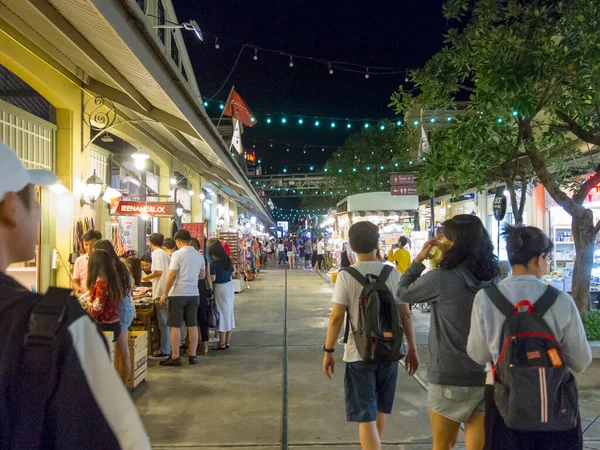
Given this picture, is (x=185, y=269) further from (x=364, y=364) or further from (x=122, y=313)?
(x=364, y=364)

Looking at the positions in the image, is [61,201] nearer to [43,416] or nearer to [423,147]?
[43,416]

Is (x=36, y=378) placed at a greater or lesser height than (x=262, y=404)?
greater

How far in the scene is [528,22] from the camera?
614 cm

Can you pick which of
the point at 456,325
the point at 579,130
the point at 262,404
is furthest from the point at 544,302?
the point at 579,130

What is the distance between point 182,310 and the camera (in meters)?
7.15

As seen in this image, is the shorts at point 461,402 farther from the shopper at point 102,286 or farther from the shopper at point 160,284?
the shopper at point 160,284

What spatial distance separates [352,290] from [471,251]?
90 cm

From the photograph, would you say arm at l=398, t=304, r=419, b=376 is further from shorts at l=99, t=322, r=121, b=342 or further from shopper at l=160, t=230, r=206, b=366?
shopper at l=160, t=230, r=206, b=366

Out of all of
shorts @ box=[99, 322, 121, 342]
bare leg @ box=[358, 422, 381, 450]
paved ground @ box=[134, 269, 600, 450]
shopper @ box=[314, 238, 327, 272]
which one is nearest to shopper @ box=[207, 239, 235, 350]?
paved ground @ box=[134, 269, 600, 450]

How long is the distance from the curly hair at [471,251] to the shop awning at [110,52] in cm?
325

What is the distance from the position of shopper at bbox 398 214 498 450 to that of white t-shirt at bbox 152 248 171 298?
5063 millimetres

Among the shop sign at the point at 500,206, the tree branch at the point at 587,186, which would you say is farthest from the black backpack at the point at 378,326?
the shop sign at the point at 500,206

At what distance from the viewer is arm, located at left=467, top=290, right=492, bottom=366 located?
8.33ft

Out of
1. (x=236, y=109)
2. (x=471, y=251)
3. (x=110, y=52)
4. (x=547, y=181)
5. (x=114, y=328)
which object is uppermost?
(x=236, y=109)
